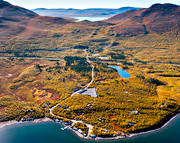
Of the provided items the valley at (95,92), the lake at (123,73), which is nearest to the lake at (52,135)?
the valley at (95,92)

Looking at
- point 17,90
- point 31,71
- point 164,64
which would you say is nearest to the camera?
point 17,90

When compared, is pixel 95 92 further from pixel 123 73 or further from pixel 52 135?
pixel 123 73

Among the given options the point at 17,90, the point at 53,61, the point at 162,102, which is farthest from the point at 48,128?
the point at 53,61

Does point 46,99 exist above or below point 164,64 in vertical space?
below

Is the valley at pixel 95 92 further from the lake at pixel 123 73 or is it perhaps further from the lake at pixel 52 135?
the lake at pixel 52 135

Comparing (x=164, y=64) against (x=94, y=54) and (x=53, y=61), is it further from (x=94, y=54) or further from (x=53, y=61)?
(x=53, y=61)

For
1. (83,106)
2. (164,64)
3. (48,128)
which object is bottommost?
(48,128)

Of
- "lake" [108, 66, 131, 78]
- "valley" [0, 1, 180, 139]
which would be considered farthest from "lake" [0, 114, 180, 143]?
"lake" [108, 66, 131, 78]

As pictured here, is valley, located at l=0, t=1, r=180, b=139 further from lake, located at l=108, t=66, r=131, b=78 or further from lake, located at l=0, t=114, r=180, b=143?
lake, located at l=0, t=114, r=180, b=143
